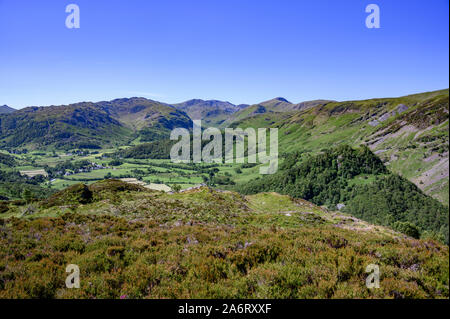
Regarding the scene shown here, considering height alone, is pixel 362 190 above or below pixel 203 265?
below

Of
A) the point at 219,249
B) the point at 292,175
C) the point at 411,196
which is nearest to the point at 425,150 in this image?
the point at 411,196

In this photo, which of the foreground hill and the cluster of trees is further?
the cluster of trees

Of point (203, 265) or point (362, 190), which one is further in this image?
point (362, 190)

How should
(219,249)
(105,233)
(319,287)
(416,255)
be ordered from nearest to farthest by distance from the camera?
(319,287)
(416,255)
(219,249)
(105,233)

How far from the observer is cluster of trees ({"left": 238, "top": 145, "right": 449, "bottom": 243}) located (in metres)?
97.9

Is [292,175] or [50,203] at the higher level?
[50,203]

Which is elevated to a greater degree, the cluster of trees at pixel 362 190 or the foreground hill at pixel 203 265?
the foreground hill at pixel 203 265

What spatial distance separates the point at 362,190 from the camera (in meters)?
119

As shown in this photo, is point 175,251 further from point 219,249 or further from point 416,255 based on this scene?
point 416,255

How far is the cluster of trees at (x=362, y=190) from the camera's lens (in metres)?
97.9

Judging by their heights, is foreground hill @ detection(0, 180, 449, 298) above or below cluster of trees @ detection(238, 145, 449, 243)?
above

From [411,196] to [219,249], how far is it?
5257 inches

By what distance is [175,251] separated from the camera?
376 inches

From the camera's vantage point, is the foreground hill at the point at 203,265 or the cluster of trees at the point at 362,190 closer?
the foreground hill at the point at 203,265
